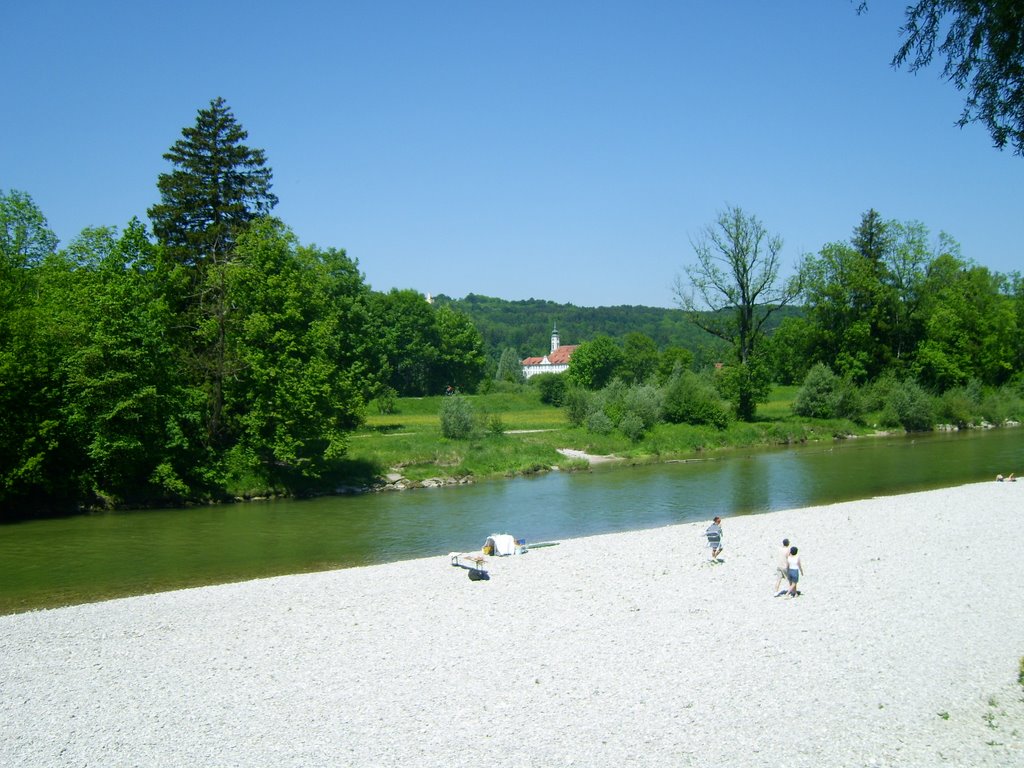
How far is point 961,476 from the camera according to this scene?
35.0m

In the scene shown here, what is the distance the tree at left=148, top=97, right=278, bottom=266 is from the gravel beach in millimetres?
26003

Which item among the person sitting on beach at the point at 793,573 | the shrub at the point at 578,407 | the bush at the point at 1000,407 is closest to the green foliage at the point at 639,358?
the bush at the point at 1000,407

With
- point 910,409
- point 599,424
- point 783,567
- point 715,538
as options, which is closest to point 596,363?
point 910,409

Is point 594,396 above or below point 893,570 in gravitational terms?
above

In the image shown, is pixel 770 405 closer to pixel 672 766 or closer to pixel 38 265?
pixel 38 265

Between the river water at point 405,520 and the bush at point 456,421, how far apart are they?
7.13m

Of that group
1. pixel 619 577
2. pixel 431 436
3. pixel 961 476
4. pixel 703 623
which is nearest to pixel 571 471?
pixel 431 436

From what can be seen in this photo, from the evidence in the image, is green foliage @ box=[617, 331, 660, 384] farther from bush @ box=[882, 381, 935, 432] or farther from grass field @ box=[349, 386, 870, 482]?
bush @ box=[882, 381, 935, 432]

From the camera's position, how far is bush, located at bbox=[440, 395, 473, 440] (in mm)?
45281

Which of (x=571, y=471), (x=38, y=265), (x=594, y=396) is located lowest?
(x=571, y=471)

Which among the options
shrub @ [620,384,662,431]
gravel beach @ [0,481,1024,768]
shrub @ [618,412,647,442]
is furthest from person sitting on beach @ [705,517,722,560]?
shrub @ [620,384,662,431]

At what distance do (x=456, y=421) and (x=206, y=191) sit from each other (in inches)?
715

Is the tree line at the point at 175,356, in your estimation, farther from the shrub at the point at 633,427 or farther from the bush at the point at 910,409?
the bush at the point at 910,409

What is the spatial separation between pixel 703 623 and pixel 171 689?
866 cm
